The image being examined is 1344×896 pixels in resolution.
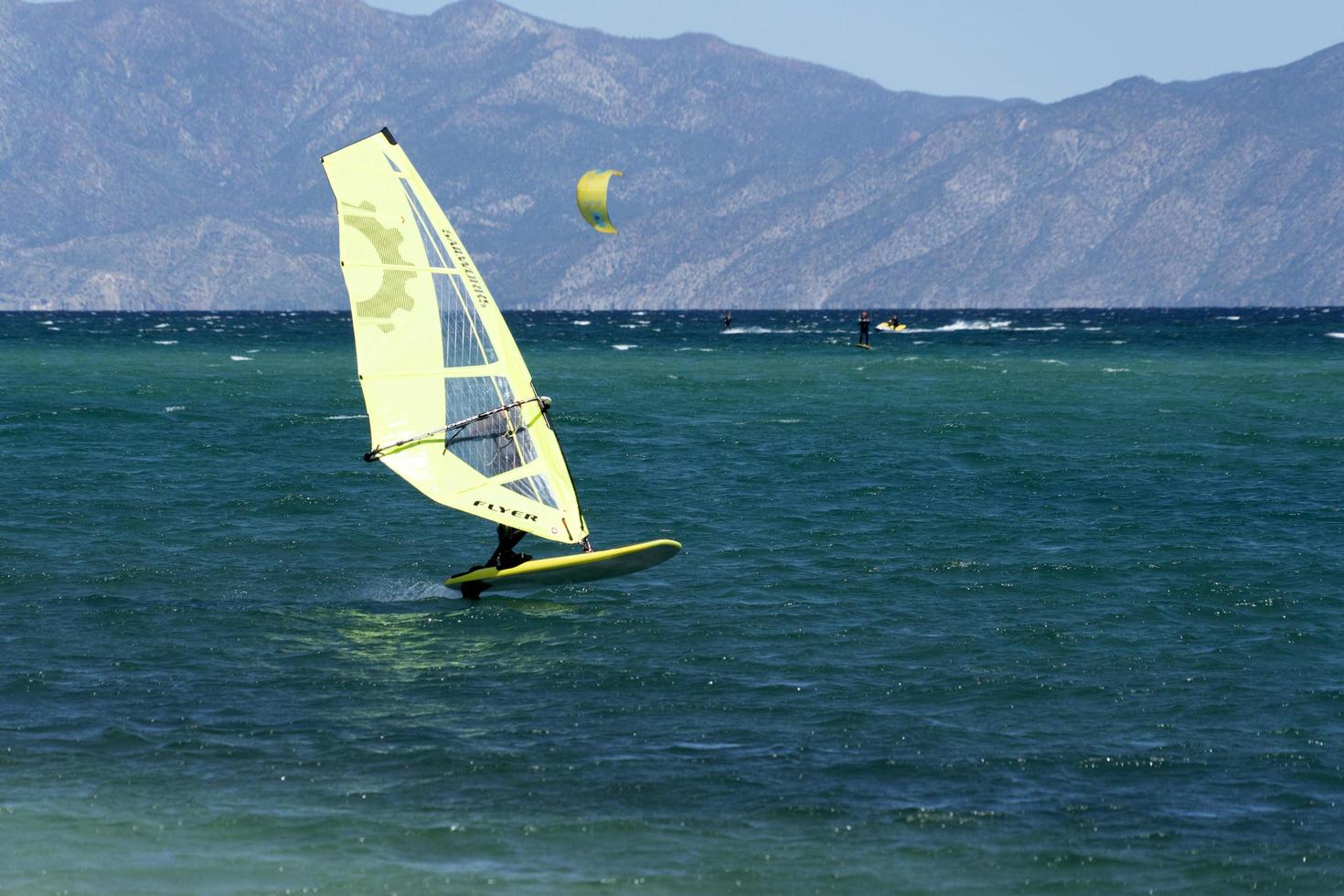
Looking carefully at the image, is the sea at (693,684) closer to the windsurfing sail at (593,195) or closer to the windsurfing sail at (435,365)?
the windsurfing sail at (435,365)

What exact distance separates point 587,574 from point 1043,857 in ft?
47.8

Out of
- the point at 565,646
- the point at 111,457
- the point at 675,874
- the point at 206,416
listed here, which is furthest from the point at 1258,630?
the point at 206,416

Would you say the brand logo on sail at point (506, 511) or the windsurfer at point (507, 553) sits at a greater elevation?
the brand logo on sail at point (506, 511)

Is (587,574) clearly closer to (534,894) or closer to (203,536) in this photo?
(203,536)

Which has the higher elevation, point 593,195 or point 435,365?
point 593,195

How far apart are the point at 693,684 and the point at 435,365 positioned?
765cm

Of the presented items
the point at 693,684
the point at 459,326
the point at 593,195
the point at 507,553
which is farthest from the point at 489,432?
the point at 593,195

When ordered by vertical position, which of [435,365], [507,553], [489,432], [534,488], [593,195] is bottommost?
[507,553]

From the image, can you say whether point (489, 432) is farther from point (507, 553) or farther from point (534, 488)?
point (507, 553)

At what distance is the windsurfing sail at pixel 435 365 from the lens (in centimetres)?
2898

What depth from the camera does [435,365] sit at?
29.9 metres

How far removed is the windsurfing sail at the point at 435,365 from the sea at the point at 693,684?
2.10 m

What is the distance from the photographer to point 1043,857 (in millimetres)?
18344

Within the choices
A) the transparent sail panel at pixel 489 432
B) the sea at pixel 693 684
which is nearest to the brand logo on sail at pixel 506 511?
the transparent sail panel at pixel 489 432
